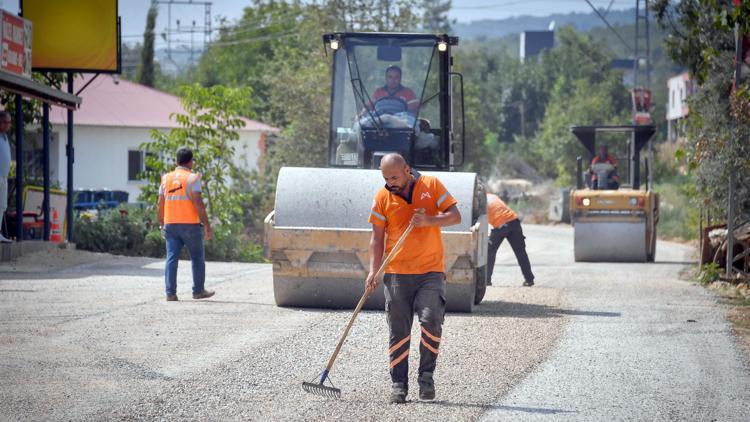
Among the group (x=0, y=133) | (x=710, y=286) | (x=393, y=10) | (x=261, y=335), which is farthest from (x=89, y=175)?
(x=261, y=335)

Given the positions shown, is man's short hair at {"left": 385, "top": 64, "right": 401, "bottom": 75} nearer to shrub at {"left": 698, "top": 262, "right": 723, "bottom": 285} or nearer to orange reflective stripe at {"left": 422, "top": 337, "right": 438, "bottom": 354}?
shrub at {"left": 698, "top": 262, "right": 723, "bottom": 285}

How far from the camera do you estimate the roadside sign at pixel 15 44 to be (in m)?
18.0

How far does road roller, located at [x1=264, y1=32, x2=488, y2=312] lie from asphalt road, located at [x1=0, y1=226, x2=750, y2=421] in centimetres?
33

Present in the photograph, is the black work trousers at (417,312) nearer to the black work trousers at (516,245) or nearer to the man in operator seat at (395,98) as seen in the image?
the man in operator seat at (395,98)

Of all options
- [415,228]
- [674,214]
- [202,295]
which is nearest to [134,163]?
[674,214]

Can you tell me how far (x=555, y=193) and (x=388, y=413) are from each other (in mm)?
45590

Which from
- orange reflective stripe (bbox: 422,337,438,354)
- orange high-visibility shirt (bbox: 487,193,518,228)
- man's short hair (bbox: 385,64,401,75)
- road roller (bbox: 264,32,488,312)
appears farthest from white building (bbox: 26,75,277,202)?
orange reflective stripe (bbox: 422,337,438,354)

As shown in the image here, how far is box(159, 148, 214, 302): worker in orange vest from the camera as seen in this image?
44.8ft

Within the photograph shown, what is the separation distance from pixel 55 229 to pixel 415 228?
1322cm

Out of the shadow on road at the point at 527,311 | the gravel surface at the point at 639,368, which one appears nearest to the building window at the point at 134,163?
the gravel surface at the point at 639,368

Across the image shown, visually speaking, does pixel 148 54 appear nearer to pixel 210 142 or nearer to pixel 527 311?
pixel 210 142

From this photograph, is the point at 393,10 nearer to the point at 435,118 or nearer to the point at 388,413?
the point at 435,118

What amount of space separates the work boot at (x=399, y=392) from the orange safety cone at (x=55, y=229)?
1323 centimetres

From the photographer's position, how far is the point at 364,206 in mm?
12773
